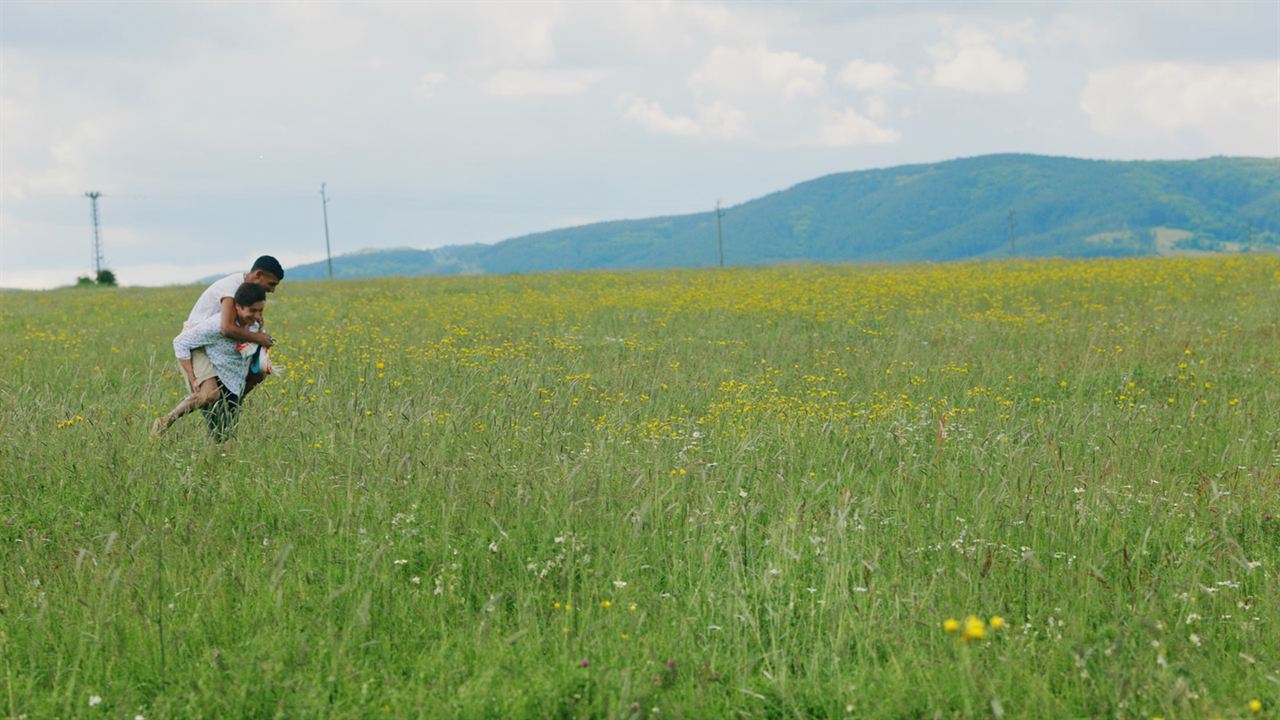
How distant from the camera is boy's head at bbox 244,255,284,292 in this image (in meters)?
7.95

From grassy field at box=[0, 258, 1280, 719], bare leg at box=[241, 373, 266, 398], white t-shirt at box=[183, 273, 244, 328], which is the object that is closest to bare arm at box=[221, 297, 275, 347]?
white t-shirt at box=[183, 273, 244, 328]

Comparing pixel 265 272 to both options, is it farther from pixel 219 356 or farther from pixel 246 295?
pixel 219 356

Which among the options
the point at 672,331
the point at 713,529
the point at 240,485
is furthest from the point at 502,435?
the point at 672,331

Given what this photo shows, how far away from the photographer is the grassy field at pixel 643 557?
3719 millimetres

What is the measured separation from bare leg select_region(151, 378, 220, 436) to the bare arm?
0.45 metres

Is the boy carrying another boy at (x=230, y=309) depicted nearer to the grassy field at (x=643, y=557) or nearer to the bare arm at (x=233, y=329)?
the bare arm at (x=233, y=329)

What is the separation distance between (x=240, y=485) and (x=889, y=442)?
411 centimetres

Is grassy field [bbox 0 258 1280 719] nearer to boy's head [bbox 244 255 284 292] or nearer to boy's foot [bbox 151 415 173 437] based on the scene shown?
boy's foot [bbox 151 415 173 437]

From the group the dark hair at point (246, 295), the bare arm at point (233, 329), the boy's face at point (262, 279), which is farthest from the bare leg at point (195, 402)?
the boy's face at point (262, 279)

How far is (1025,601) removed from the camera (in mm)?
4535

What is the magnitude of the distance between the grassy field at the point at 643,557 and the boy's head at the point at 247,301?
825 mm

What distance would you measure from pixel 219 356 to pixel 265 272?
745 millimetres

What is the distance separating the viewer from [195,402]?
25.5ft

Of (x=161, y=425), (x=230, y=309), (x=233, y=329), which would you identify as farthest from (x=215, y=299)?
(x=161, y=425)
